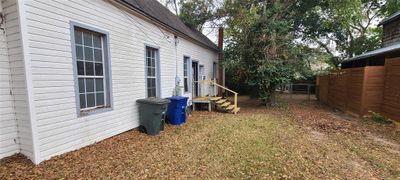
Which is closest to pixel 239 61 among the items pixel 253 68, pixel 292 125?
pixel 253 68

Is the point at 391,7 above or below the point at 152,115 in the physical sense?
above

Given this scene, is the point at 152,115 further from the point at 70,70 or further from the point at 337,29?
the point at 337,29

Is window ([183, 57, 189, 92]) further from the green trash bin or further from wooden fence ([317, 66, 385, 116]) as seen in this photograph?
wooden fence ([317, 66, 385, 116])

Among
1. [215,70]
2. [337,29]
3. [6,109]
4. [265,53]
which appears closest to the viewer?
[6,109]

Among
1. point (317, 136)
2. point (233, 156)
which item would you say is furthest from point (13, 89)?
point (317, 136)

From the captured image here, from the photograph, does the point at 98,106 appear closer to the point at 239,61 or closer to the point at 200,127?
the point at 200,127

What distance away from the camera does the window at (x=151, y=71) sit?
736 cm

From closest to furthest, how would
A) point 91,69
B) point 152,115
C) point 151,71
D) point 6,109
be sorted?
point 6,109, point 91,69, point 152,115, point 151,71

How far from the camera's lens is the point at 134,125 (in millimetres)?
6383

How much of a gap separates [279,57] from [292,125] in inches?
182

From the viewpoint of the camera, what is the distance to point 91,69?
493 cm

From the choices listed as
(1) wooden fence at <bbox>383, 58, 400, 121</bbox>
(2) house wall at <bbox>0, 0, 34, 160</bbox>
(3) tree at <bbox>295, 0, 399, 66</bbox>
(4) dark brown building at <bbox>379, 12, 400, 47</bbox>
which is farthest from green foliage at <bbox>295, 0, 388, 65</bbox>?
(2) house wall at <bbox>0, 0, 34, 160</bbox>

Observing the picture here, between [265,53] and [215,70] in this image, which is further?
[215,70]

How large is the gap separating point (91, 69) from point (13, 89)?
59.5 inches
